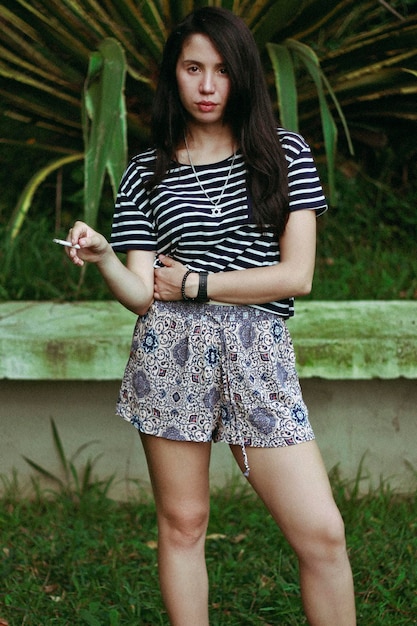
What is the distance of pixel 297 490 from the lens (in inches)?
88.7

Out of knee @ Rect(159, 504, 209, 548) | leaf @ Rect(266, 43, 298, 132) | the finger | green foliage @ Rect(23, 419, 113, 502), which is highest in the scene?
leaf @ Rect(266, 43, 298, 132)

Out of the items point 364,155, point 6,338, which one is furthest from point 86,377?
point 364,155

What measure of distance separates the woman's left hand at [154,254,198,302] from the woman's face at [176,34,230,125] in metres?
0.32

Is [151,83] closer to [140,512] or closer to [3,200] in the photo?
[3,200]

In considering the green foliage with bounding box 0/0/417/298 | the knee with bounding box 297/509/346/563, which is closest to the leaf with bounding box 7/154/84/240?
the green foliage with bounding box 0/0/417/298

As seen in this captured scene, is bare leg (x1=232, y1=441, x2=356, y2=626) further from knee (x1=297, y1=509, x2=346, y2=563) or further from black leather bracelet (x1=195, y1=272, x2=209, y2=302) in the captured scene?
black leather bracelet (x1=195, y1=272, x2=209, y2=302)

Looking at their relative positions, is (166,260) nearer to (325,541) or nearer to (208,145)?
(208,145)

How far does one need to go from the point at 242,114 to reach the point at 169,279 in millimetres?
403

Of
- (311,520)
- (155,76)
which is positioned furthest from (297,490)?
(155,76)

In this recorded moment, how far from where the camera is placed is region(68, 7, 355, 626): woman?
2258 mm

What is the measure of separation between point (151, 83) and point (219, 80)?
1.79 meters

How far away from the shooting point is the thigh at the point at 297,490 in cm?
225

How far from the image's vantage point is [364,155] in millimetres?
4809

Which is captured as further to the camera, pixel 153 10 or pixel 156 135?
pixel 153 10
